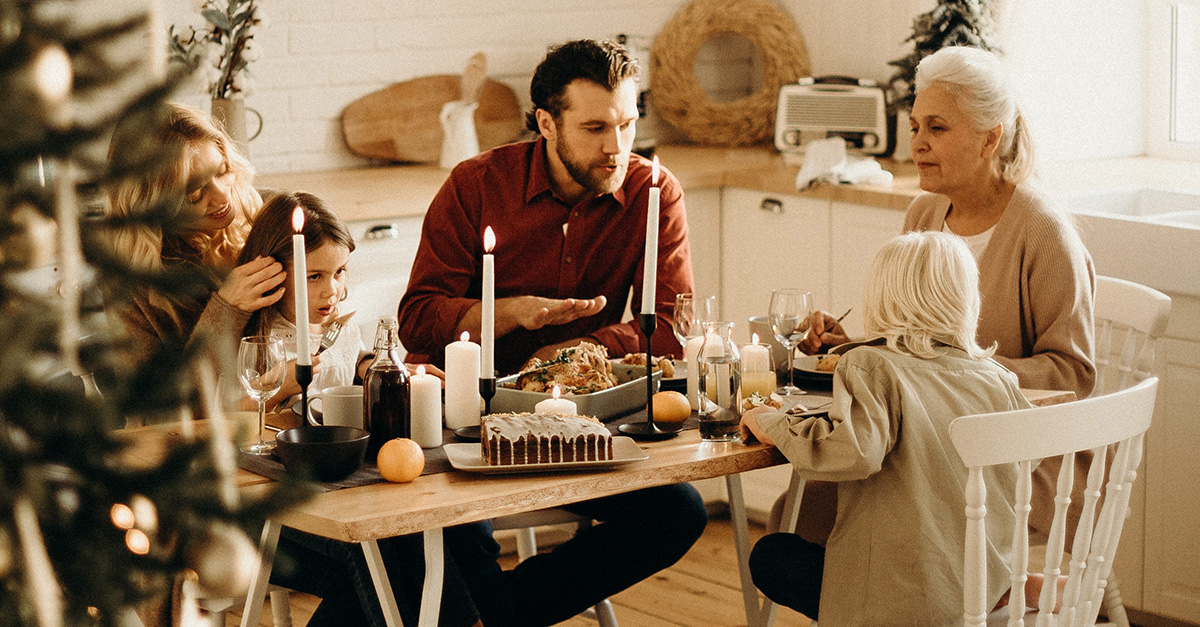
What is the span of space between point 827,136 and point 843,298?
2.20ft

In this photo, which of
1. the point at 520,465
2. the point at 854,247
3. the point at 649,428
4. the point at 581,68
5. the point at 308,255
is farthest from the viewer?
the point at 854,247

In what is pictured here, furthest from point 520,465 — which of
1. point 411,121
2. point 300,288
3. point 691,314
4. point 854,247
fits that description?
point 411,121

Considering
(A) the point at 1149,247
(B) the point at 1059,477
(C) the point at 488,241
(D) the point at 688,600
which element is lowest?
(D) the point at 688,600

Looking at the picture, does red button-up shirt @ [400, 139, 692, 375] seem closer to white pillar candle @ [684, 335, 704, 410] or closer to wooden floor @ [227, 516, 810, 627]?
white pillar candle @ [684, 335, 704, 410]

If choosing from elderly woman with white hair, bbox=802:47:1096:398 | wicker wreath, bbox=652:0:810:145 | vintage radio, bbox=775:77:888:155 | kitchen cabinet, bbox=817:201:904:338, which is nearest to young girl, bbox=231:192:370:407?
elderly woman with white hair, bbox=802:47:1096:398

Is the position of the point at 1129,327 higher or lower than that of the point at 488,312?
lower

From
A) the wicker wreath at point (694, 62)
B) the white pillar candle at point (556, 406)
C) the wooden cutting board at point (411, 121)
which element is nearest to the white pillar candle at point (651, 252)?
the white pillar candle at point (556, 406)

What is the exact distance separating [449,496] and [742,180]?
7.40 ft

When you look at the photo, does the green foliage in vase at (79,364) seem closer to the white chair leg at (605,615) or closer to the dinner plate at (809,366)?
the dinner plate at (809,366)

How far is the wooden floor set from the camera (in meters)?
3.03

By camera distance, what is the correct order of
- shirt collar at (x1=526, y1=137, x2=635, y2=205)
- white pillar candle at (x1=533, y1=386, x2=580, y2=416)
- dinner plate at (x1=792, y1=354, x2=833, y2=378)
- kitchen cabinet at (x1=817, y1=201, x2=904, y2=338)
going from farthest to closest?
kitchen cabinet at (x1=817, y1=201, x2=904, y2=338), shirt collar at (x1=526, y1=137, x2=635, y2=205), dinner plate at (x1=792, y1=354, x2=833, y2=378), white pillar candle at (x1=533, y1=386, x2=580, y2=416)

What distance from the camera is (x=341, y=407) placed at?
1924 millimetres

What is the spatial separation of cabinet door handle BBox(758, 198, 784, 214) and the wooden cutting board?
33.9 inches

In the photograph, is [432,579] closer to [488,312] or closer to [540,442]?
[540,442]
